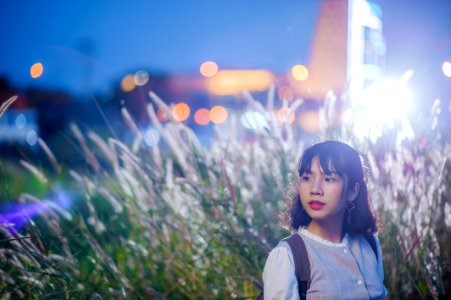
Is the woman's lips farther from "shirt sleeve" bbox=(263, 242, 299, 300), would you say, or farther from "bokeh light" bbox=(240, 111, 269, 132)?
"bokeh light" bbox=(240, 111, 269, 132)

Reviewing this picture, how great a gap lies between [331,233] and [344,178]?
0.18 metres

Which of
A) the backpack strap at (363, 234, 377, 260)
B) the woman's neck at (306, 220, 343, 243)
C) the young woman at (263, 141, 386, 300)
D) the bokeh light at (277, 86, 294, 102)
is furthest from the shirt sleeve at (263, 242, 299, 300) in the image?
the bokeh light at (277, 86, 294, 102)

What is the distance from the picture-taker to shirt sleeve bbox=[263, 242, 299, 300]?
74.4 inches

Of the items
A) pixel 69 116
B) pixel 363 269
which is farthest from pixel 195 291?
pixel 69 116

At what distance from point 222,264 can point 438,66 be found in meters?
1.98

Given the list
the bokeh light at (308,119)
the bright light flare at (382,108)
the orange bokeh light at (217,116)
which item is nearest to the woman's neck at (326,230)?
the bright light flare at (382,108)

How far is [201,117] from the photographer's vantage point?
62.3 ft

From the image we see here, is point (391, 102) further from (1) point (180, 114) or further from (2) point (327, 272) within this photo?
(2) point (327, 272)

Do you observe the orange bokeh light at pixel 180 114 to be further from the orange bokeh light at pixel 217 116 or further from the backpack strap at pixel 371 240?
the backpack strap at pixel 371 240

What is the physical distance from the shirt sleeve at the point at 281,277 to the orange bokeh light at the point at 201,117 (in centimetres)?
1690

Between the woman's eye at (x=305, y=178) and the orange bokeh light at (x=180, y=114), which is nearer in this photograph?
the woman's eye at (x=305, y=178)

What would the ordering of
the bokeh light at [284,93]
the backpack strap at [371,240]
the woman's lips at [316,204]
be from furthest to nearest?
the bokeh light at [284,93] → the backpack strap at [371,240] → the woman's lips at [316,204]

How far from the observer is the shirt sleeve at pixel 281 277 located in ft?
6.20

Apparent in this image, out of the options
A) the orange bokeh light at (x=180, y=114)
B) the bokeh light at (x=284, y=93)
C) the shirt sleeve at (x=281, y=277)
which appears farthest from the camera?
the bokeh light at (x=284, y=93)
